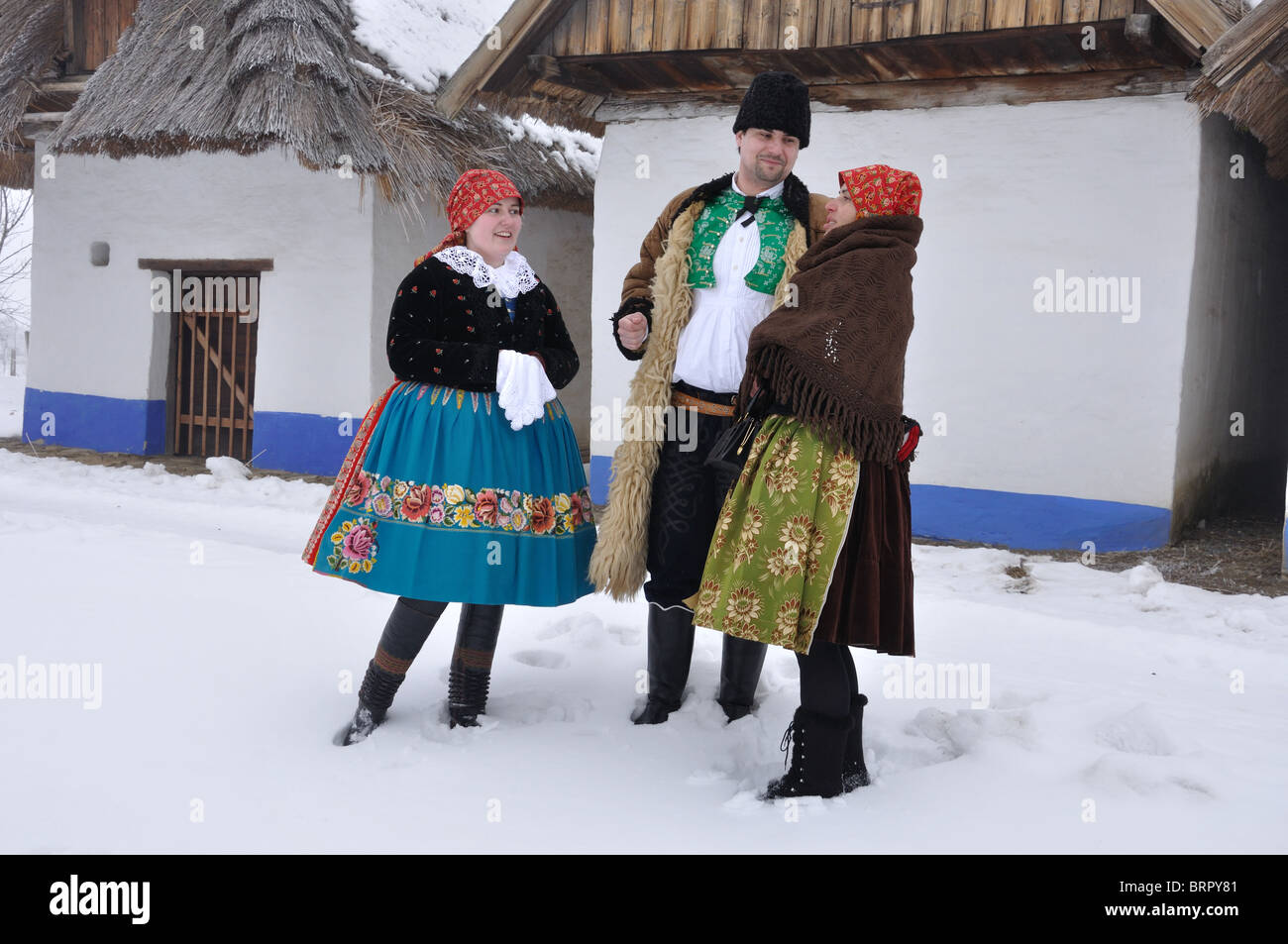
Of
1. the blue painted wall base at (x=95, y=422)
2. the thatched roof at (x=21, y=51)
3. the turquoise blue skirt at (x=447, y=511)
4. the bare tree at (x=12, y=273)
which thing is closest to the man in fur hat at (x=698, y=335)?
the turquoise blue skirt at (x=447, y=511)

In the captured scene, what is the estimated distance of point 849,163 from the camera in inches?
255

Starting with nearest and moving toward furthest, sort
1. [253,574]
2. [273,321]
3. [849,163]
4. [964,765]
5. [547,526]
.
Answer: [964,765] < [547,526] < [253,574] < [849,163] < [273,321]

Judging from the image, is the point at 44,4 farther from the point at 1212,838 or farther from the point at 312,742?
the point at 1212,838

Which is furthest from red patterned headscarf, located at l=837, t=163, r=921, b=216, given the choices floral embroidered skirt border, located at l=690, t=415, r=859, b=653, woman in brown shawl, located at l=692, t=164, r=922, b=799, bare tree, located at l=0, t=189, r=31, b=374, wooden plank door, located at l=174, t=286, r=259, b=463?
bare tree, located at l=0, t=189, r=31, b=374

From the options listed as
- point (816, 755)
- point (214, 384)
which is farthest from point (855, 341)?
point (214, 384)

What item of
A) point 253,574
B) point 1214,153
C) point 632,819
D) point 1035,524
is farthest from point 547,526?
point 1214,153

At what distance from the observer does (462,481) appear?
286 cm

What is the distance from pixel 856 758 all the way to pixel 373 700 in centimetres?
128

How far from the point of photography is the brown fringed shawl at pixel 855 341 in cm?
240

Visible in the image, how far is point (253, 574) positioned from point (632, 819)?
9.13 ft

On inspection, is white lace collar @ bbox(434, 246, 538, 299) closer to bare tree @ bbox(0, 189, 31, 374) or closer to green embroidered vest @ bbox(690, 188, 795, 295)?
green embroidered vest @ bbox(690, 188, 795, 295)

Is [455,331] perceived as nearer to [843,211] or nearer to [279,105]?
[843,211]

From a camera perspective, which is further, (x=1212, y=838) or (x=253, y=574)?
(x=253, y=574)

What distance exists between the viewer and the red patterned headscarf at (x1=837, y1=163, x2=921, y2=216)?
2.46 metres
